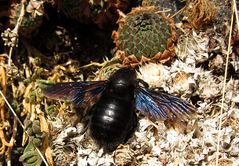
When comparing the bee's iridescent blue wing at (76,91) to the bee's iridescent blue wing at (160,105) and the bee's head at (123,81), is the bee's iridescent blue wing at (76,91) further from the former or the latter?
the bee's iridescent blue wing at (160,105)

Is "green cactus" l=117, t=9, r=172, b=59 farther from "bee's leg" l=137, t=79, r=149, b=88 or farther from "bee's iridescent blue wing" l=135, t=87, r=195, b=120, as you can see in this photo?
"bee's iridescent blue wing" l=135, t=87, r=195, b=120

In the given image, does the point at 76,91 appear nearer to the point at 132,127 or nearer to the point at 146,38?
the point at 132,127

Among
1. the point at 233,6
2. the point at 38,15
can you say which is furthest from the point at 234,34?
the point at 38,15

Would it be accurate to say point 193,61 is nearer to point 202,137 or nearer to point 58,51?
point 202,137

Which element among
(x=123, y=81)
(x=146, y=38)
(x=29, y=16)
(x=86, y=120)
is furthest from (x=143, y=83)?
(x=29, y=16)

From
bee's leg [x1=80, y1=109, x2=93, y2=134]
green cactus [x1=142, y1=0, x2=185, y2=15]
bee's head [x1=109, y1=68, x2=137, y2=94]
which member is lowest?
bee's leg [x1=80, y1=109, x2=93, y2=134]

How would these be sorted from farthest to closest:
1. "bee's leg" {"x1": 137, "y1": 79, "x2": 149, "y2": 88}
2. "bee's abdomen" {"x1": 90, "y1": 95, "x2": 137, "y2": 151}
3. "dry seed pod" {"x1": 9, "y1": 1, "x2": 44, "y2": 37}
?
"dry seed pod" {"x1": 9, "y1": 1, "x2": 44, "y2": 37} → "bee's leg" {"x1": 137, "y1": 79, "x2": 149, "y2": 88} → "bee's abdomen" {"x1": 90, "y1": 95, "x2": 137, "y2": 151}

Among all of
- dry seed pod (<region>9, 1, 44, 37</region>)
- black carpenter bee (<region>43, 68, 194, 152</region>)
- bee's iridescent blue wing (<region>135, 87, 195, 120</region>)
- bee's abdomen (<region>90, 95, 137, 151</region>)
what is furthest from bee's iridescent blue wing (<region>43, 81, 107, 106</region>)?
dry seed pod (<region>9, 1, 44, 37</region>)
